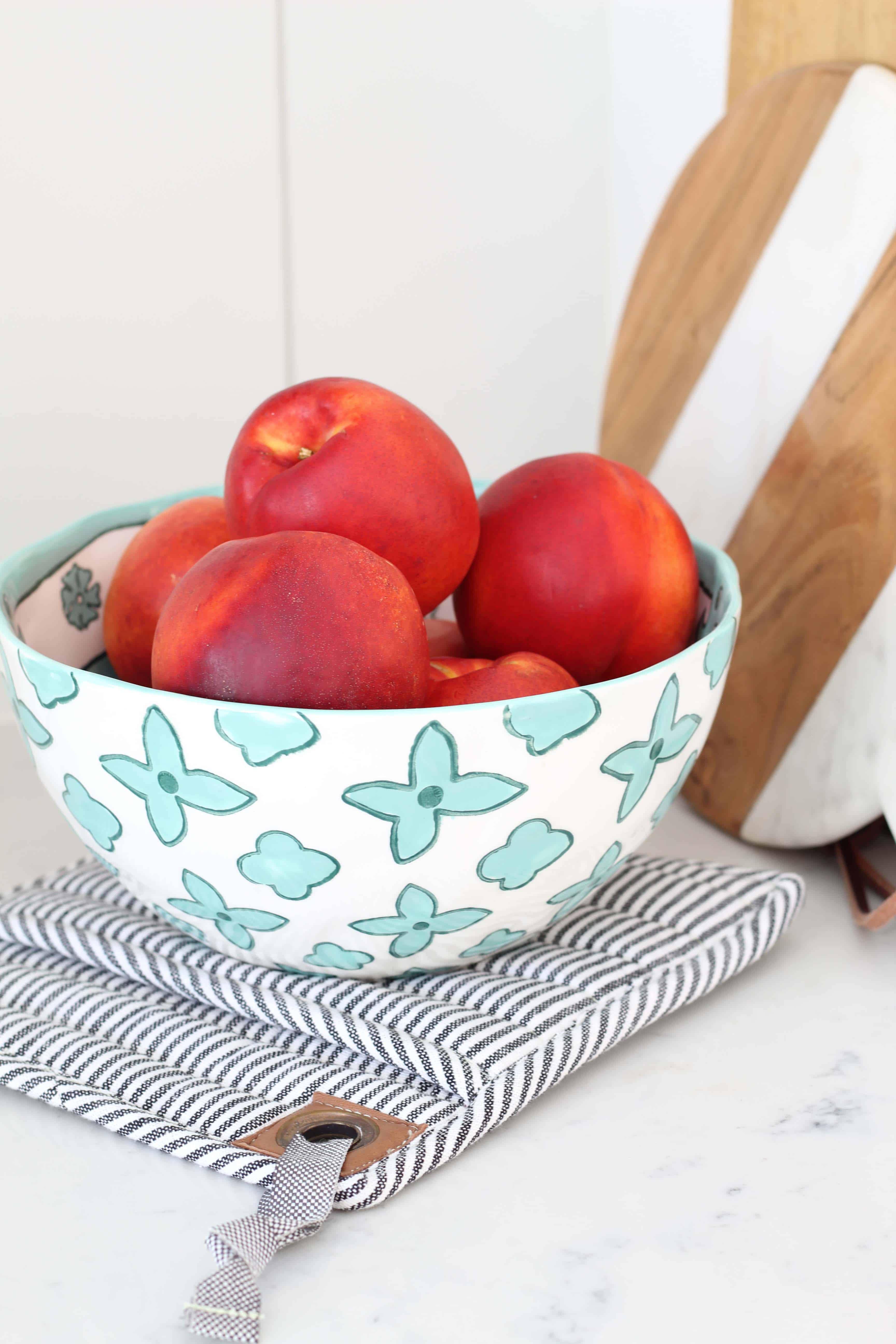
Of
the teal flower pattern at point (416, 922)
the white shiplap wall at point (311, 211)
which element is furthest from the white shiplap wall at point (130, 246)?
the teal flower pattern at point (416, 922)

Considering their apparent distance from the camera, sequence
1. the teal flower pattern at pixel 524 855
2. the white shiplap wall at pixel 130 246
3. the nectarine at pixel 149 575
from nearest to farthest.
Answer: the teal flower pattern at pixel 524 855, the nectarine at pixel 149 575, the white shiplap wall at pixel 130 246

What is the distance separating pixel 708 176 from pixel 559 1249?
657mm

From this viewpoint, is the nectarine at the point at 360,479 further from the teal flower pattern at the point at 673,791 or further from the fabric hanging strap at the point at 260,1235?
the fabric hanging strap at the point at 260,1235

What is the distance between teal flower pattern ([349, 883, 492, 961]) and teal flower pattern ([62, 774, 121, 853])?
10 centimetres

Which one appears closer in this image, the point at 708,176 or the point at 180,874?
the point at 180,874

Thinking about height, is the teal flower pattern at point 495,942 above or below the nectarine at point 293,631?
below

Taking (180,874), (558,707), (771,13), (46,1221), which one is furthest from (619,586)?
(771,13)

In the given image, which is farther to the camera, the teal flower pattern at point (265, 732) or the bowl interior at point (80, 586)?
the bowl interior at point (80, 586)

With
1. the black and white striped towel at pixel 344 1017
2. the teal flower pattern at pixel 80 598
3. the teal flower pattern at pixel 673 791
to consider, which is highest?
the teal flower pattern at pixel 80 598

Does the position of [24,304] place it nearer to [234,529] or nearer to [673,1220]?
[234,529]

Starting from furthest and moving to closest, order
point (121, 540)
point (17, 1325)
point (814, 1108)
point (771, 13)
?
1. point (771, 13)
2. point (121, 540)
3. point (814, 1108)
4. point (17, 1325)

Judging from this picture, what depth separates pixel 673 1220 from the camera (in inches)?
16.6

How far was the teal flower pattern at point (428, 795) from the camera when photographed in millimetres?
439

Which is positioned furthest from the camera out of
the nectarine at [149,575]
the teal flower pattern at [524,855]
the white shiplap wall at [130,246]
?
the white shiplap wall at [130,246]
